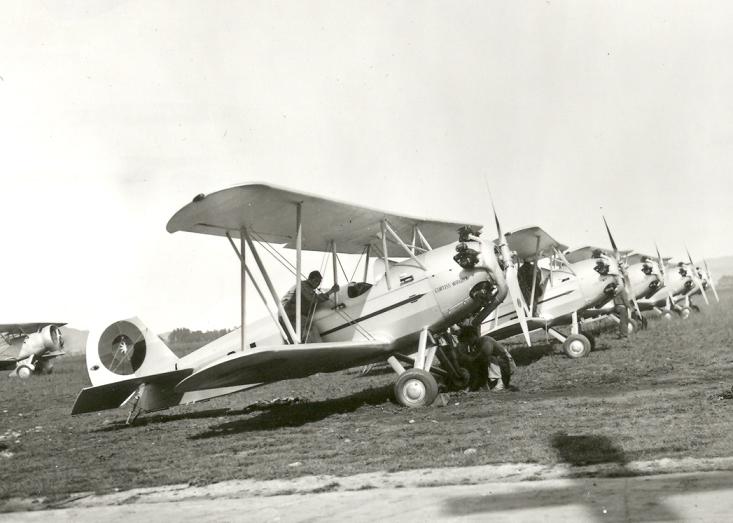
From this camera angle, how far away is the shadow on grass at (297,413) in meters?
9.31

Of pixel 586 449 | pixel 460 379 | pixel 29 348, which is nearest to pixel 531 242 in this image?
pixel 460 379

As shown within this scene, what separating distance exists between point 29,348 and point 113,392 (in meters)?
23.3

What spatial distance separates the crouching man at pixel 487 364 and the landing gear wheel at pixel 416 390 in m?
2.04

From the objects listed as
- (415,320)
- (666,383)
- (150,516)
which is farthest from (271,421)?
(666,383)

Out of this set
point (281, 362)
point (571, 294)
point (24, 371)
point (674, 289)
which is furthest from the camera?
point (674, 289)

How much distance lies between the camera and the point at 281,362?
9109 mm

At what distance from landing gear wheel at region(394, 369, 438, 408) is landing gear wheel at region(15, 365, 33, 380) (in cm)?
2583

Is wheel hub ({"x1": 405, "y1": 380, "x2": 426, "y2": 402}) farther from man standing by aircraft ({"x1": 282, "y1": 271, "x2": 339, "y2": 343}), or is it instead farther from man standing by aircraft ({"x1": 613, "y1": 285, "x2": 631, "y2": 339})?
man standing by aircraft ({"x1": 613, "y1": 285, "x2": 631, "y2": 339})

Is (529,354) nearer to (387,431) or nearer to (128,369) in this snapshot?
(128,369)

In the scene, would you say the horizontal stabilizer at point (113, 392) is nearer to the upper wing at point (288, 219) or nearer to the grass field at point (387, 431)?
the grass field at point (387, 431)

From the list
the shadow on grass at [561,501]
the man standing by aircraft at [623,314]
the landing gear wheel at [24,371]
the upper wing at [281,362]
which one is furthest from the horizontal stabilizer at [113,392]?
the landing gear wheel at [24,371]

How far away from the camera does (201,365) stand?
11.1 meters

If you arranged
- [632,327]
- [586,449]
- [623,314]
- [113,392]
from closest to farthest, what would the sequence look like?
[586,449] → [113,392] → [623,314] → [632,327]

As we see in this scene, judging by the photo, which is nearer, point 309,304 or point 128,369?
point 309,304
